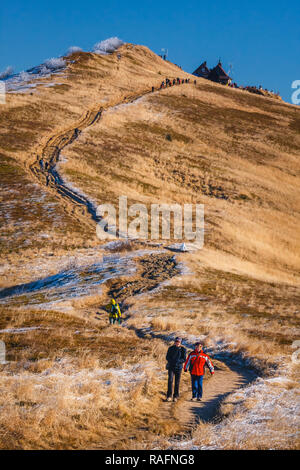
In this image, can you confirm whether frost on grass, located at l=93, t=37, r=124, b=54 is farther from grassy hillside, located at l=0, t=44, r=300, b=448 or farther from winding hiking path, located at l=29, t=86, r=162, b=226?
winding hiking path, located at l=29, t=86, r=162, b=226

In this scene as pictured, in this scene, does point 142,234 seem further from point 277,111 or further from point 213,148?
point 277,111

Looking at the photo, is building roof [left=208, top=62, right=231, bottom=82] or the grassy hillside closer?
the grassy hillside

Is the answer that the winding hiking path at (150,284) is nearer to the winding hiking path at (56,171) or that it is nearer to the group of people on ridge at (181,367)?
the winding hiking path at (56,171)

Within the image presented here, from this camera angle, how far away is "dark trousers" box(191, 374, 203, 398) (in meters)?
11.7

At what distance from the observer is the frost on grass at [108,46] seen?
4285 inches

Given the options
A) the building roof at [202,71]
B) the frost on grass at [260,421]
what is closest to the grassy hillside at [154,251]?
the frost on grass at [260,421]

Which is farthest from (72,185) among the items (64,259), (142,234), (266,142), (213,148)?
(266,142)

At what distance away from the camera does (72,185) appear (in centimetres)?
4203

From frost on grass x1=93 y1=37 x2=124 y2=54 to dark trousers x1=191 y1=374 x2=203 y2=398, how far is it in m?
108

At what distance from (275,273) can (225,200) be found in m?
17.2

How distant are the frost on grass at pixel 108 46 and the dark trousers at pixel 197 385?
10781cm

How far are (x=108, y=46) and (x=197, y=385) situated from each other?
11431 centimetres

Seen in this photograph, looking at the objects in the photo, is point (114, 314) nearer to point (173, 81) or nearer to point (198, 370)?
point (198, 370)

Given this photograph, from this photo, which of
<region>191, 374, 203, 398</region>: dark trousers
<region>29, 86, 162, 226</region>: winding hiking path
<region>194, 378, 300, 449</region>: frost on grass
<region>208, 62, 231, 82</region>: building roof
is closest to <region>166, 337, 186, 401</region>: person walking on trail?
<region>191, 374, 203, 398</region>: dark trousers
